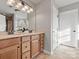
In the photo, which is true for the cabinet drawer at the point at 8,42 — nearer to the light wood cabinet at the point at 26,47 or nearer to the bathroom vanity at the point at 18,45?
the bathroom vanity at the point at 18,45

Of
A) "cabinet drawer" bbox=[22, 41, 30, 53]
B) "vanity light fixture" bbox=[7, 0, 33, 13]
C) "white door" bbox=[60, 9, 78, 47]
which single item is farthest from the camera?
"white door" bbox=[60, 9, 78, 47]

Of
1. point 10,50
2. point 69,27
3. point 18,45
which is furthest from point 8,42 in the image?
point 69,27

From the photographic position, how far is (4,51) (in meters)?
1.95

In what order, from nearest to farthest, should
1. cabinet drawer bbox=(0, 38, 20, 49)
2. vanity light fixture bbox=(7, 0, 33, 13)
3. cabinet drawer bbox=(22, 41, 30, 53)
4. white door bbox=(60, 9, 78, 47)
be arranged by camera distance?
cabinet drawer bbox=(0, 38, 20, 49), cabinet drawer bbox=(22, 41, 30, 53), vanity light fixture bbox=(7, 0, 33, 13), white door bbox=(60, 9, 78, 47)

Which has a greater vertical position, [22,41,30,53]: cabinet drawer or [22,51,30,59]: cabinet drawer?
[22,41,30,53]: cabinet drawer

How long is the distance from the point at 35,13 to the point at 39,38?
1.32 m

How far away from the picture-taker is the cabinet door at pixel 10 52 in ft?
6.33

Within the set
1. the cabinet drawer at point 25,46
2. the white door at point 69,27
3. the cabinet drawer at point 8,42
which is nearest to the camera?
the cabinet drawer at point 8,42

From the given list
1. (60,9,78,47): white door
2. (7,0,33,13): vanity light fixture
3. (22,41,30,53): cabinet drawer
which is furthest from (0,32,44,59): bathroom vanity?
(60,9,78,47): white door

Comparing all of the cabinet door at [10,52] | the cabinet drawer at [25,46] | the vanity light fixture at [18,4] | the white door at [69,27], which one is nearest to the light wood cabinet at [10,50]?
the cabinet door at [10,52]

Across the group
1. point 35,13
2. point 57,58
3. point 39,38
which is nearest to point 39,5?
point 35,13

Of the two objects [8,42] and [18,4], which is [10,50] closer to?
[8,42]

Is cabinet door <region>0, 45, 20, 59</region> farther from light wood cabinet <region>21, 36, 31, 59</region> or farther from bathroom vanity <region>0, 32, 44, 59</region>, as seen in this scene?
light wood cabinet <region>21, 36, 31, 59</region>

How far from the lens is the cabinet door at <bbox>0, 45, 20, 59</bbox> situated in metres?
1.93
